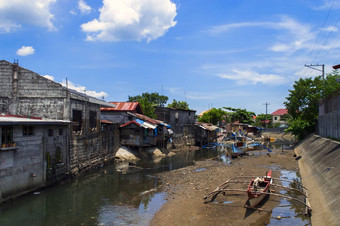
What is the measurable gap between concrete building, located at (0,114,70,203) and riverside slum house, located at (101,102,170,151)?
1362cm

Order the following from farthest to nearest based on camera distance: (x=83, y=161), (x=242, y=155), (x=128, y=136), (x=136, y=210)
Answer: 1. (x=242, y=155)
2. (x=128, y=136)
3. (x=83, y=161)
4. (x=136, y=210)

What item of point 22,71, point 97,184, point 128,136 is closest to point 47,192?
point 97,184

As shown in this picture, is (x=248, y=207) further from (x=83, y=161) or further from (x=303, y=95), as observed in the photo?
(x=303, y=95)

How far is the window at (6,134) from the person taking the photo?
14.3 meters

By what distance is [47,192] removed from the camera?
1711 cm

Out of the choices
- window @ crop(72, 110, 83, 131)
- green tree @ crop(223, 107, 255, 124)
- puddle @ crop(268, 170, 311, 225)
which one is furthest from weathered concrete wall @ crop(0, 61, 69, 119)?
green tree @ crop(223, 107, 255, 124)

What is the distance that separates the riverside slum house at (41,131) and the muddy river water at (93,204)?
3.68 ft

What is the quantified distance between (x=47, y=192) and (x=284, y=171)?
2019 centimetres

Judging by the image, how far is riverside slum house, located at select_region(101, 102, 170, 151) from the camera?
33656 millimetres

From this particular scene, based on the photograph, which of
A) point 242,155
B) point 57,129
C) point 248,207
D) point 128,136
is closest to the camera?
point 248,207

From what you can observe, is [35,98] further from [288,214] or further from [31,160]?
[288,214]

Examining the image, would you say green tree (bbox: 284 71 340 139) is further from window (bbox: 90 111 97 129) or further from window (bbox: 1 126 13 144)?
window (bbox: 1 126 13 144)

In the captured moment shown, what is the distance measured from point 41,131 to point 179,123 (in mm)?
32851

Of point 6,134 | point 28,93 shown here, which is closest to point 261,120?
point 28,93
